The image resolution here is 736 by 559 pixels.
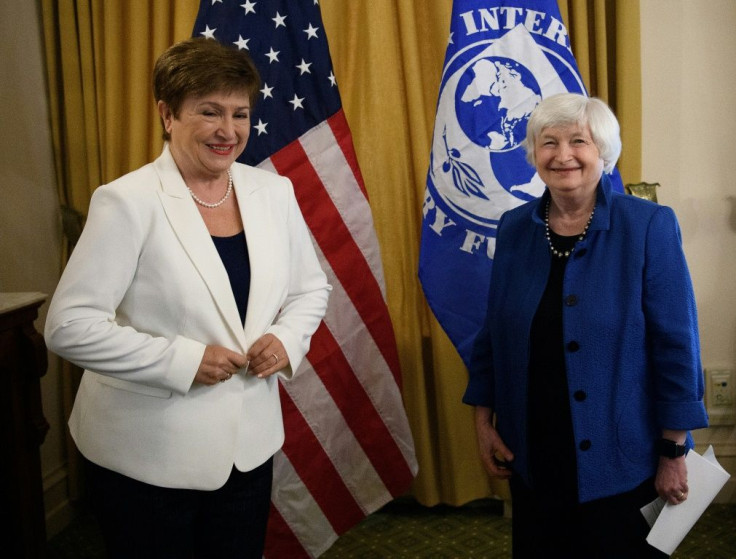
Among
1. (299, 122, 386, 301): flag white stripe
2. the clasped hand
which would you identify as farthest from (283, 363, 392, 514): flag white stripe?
the clasped hand

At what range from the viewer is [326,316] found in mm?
2488

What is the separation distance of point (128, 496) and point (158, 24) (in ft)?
6.03

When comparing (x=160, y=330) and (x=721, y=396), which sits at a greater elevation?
(x=160, y=330)

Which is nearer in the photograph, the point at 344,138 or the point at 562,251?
the point at 562,251

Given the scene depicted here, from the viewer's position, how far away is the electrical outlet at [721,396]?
279cm

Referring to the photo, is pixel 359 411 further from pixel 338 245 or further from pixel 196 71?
pixel 196 71

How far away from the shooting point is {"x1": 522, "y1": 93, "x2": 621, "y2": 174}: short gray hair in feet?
5.37

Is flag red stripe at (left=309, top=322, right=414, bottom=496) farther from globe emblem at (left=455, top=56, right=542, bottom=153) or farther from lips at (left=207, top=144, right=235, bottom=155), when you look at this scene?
lips at (left=207, top=144, right=235, bottom=155)

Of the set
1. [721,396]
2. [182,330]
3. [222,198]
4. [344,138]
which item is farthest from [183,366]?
[721,396]

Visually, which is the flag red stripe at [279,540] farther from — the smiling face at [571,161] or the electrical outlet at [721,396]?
the electrical outlet at [721,396]

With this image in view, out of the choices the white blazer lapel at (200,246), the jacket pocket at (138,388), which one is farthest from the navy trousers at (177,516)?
the white blazer lapel at (200,246)

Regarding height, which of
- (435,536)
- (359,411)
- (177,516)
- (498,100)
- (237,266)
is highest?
(498,100)

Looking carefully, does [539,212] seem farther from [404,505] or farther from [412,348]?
[404,505]

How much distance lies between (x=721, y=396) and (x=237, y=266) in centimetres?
212
